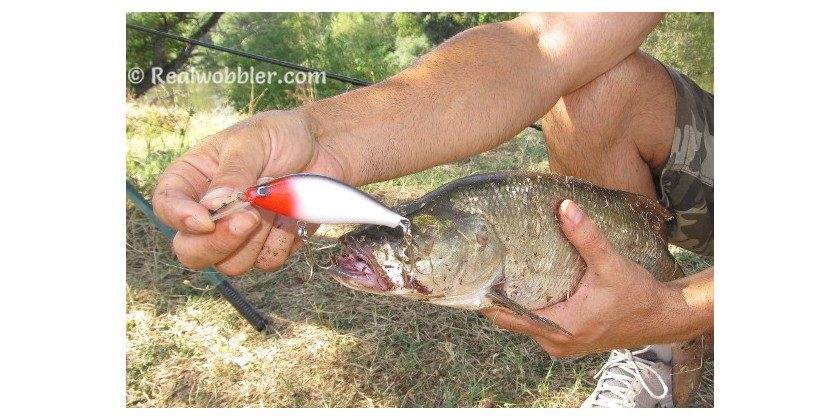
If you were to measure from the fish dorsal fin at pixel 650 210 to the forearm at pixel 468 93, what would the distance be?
0.44 m

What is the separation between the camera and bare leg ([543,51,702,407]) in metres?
2.09

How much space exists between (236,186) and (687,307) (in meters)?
1.35

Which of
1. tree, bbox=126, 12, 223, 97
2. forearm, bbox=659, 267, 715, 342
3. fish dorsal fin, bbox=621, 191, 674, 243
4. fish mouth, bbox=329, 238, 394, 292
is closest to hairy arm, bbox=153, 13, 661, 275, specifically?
fish mouth, bbox=329, 238, 394, 292

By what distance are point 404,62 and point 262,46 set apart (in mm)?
3171

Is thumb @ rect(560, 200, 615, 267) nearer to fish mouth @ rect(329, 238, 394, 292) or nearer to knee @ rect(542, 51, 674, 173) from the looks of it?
fish mouth @ rect(329, 238, 394, 292)

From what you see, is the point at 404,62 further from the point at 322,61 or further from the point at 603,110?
the point at 603,110

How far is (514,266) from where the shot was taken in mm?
1521

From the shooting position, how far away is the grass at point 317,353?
2322mm

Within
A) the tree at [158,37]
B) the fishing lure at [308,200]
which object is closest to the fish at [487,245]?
the fishing lure at [308,200]

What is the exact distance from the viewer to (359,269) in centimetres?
136

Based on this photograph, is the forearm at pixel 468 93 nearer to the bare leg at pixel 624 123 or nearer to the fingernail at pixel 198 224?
the bare leg at pixel 624 123

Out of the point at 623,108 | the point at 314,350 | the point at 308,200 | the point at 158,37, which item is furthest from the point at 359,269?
the point at 158,37

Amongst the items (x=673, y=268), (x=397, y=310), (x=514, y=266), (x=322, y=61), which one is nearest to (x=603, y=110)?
(x=673, y=268)
